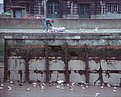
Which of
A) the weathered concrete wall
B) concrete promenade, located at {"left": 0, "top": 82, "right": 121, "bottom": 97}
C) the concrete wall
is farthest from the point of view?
the weathered concrete wall

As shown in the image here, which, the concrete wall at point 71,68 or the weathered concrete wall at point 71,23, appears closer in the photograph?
the concrete wall at point 71,68

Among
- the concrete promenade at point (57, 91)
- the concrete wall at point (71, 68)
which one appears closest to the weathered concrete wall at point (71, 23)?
the concrete wall at point (71, 68)

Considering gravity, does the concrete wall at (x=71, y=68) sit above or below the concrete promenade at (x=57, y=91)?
above

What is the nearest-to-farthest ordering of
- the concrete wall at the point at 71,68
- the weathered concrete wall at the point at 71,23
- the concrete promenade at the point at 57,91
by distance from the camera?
the concrete promenade at the point at 57,91 < the concrete wall at the point at 71,68 < the weathered concrete wall at the point at 71,23

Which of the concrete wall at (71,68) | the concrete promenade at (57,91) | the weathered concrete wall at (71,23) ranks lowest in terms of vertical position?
the concrete promenade at (57,91)

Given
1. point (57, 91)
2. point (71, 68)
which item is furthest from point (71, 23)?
point (57, 91)

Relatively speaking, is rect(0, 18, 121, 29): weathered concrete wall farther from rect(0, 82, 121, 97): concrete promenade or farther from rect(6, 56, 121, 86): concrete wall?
rect(0, 82, 121, 97): concrete promenade

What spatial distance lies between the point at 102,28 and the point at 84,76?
8.43 metres

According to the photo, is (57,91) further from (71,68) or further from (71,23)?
(71,23)

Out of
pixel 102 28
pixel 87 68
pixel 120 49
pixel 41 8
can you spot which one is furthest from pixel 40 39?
pixel 41 8

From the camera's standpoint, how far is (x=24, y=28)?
34562 mm

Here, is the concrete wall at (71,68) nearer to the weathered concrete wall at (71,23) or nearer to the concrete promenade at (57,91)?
the concrete promenade at (57,91)

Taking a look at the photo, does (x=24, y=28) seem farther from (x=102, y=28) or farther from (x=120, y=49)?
(x=120, y=49)

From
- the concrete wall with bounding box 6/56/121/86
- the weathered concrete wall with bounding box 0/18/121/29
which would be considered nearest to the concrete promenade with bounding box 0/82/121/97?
the concrete wall with bounding box 6/56/121/86
